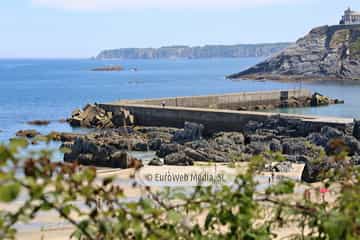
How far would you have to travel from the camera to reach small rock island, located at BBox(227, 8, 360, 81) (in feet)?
316

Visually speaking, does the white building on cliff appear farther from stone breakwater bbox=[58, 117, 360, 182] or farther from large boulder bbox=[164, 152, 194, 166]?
large boulder bbox=[164, 152, 194, 166]

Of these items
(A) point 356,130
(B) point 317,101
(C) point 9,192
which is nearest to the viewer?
(C) point 9,192

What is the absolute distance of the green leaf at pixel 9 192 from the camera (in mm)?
1950

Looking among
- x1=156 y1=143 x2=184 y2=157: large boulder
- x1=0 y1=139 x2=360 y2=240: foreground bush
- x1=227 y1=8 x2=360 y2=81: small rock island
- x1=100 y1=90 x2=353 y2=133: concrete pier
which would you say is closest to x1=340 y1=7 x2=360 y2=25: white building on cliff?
x1=227 y1=8 x2=360 y2=81: small rock island

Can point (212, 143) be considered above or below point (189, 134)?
above

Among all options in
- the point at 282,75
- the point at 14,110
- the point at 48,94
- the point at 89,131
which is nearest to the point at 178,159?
the point at 89,131

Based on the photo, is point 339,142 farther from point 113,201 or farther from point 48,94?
point 48,94

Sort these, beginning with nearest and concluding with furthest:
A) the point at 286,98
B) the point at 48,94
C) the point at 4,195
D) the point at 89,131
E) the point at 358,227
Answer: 1. the point at 4,195
2. the point at 358,227
3. the point at 89,131
4. the point at 286,98
5. the point at 48,94

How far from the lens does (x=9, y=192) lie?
1.97 metres

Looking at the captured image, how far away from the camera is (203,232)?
2.79 m

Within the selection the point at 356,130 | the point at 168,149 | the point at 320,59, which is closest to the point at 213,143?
the point at 168,149

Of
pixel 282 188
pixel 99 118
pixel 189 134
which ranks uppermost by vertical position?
pixel 282 188

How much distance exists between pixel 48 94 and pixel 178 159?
192ft

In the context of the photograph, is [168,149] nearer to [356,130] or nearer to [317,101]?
[356,130]
